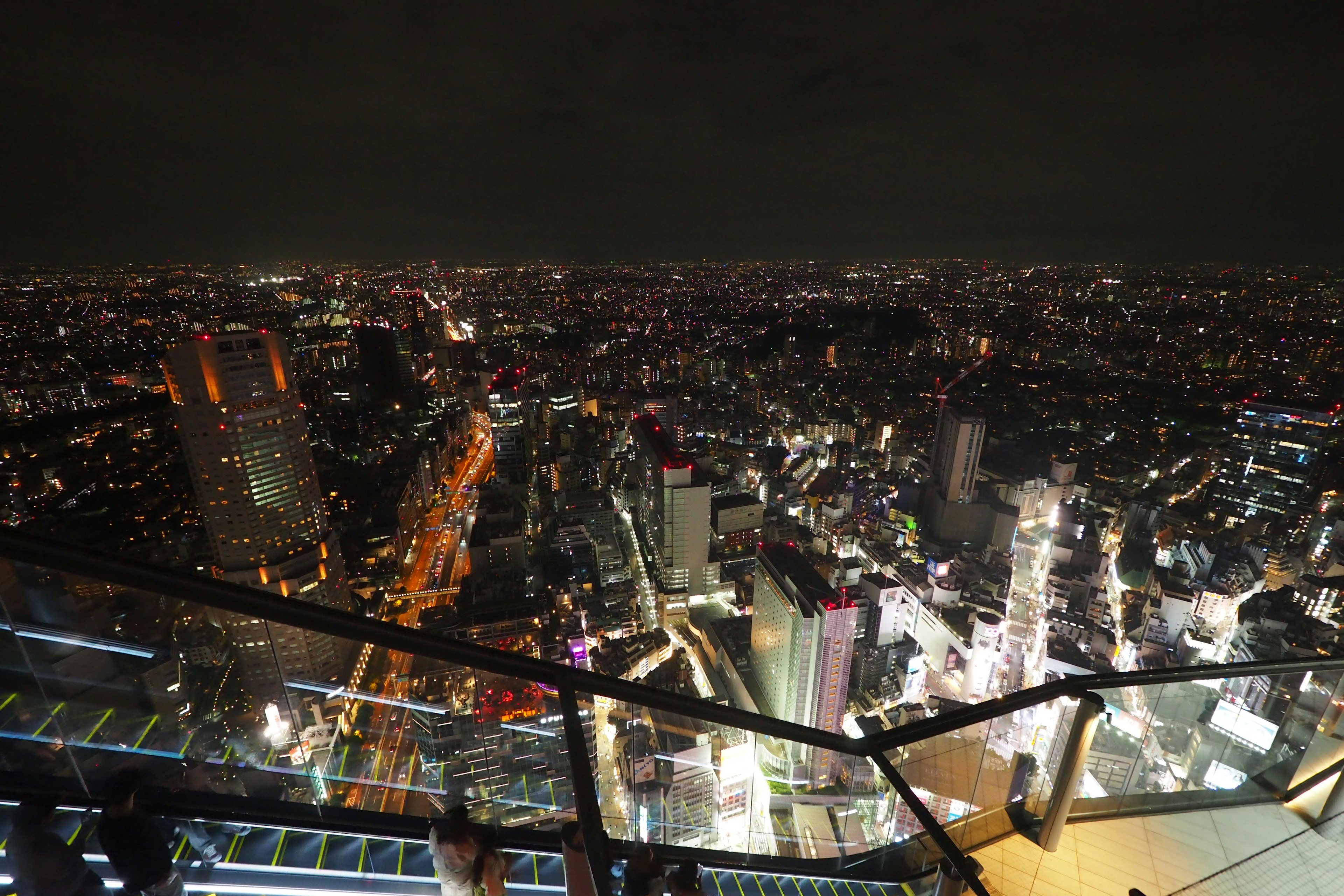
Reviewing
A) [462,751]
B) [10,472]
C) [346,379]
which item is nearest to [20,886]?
[462,751]

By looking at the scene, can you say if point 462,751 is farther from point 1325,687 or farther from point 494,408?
point 494,408

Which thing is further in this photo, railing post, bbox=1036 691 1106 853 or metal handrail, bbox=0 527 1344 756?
railing post, bbox=1036 691 1106 853

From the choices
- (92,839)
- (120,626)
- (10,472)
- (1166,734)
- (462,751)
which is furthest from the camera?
(10,472)

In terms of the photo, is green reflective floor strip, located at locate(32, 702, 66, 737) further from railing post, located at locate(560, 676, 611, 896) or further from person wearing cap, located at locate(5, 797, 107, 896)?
railing post, located at locate(560, 676, 611, 896)

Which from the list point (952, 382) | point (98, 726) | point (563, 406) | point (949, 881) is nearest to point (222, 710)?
point (98, 726)

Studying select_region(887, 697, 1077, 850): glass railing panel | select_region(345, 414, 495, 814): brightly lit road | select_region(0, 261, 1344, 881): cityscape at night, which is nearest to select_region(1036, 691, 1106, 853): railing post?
select_region(887, 697, 1077, 850): glass railing panel

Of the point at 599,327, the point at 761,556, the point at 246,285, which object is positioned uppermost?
the point at 246,285

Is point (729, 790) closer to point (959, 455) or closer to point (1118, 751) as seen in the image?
point (1118, 751)
